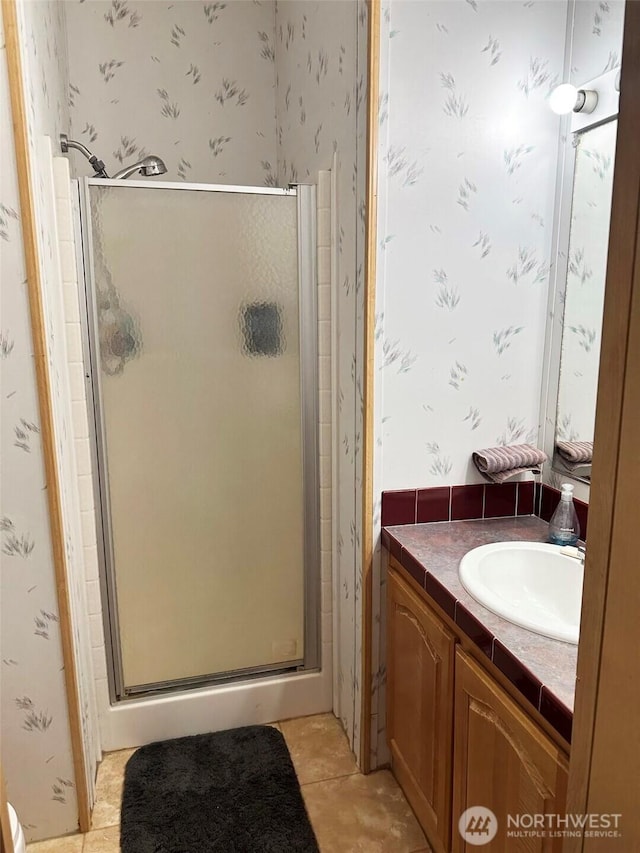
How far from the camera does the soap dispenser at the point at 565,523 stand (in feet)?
5.36

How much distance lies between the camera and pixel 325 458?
2.09m

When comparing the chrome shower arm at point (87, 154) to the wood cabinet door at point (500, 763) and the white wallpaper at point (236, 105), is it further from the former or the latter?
the wood cabinet door at point (500, 763)

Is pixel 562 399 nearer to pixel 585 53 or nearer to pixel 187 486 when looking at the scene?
pixel 585 53

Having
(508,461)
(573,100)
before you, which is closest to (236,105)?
(573,100)

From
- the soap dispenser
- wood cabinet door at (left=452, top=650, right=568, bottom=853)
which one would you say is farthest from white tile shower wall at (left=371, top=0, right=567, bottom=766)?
wood cabinet door at (left=452, top=650, right=568, bottom=853)

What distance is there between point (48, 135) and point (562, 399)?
1609 millimetres

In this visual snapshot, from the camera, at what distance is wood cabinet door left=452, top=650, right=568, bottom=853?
1067 millimetres

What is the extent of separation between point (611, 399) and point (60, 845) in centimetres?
189

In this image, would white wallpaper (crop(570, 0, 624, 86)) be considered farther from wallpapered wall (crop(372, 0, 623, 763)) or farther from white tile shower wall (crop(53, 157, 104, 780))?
white tile shower wall (crop(53, 157, 104, 780))

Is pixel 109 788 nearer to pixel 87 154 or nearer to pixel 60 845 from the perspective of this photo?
pixel 60 845

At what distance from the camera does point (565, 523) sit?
64.9 inches

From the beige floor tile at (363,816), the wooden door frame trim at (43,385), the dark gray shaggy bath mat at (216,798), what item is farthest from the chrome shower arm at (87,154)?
the beige floor tile at (363,816)

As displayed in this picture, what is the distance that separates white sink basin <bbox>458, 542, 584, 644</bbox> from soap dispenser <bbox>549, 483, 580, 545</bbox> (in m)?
0.04

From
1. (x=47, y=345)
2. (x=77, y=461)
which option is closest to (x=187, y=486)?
(x=77, y=461)
